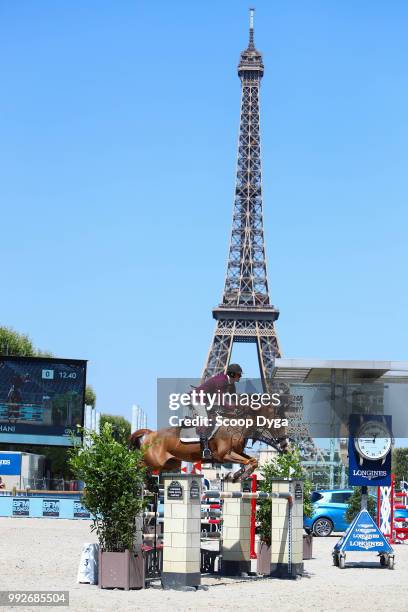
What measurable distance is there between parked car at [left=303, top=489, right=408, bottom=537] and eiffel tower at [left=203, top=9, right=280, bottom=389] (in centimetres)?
6152

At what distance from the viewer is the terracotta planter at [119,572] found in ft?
54.0

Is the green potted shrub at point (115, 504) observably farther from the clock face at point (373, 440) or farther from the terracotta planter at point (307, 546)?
the terracotta planter at point (307, 546)

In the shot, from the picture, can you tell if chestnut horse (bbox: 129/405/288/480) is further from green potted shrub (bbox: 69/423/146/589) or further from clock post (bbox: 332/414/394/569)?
clock post (bbox: 332/414/394/569)

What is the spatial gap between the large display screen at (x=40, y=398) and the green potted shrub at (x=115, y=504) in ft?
109

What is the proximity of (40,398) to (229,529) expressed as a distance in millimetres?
31489

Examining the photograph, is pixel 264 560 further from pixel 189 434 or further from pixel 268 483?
pixel 189 434

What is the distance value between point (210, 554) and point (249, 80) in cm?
10049

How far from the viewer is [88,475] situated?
16641 millimetres

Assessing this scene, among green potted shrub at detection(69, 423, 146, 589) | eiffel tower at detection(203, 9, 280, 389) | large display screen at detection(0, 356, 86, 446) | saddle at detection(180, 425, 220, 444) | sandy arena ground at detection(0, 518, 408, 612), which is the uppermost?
eiffel tower at detection(203, 9, 280, 389)

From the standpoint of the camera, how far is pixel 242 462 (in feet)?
57.9

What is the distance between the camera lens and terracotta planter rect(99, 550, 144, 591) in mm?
16453

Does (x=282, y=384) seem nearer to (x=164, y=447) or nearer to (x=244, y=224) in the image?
(x=164, y=447)

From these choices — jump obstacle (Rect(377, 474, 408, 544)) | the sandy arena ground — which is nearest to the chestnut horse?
the sandy arena ground

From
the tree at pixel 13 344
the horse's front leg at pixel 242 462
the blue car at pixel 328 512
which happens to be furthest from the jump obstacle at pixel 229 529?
the tree at pixel 13 344
